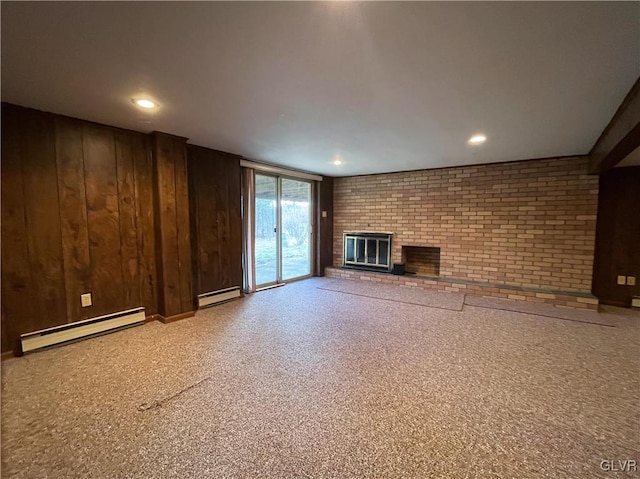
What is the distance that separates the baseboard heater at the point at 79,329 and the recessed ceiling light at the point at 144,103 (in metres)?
2.11

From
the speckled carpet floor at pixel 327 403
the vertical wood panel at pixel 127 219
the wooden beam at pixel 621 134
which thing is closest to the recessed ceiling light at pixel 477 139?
the wooden beam at pixel 621 134

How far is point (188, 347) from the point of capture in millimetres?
2512

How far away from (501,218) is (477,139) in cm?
184

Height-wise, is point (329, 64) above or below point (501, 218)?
above

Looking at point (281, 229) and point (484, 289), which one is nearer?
point (484, 289)

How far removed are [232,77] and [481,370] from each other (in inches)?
111

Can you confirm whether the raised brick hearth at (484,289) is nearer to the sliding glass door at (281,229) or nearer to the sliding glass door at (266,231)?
the sliding glass door at (281,229)

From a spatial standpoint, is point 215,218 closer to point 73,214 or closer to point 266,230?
point 266,230

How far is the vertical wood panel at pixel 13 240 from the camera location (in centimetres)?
224

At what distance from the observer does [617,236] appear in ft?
12.5

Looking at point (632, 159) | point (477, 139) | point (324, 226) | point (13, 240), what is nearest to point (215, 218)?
point (13, 240)

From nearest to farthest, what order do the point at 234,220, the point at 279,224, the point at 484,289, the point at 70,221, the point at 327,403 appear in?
the point at 327,403 < the point at 70,221 < the point at 234,220 < the point at 484,289 < the point at 279,224

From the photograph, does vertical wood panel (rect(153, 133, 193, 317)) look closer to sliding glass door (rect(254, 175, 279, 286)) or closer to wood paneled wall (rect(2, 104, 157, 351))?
wood paneled wall (rect(2, 104, 157, 351))

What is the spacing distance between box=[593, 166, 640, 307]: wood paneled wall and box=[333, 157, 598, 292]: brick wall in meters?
0.23
